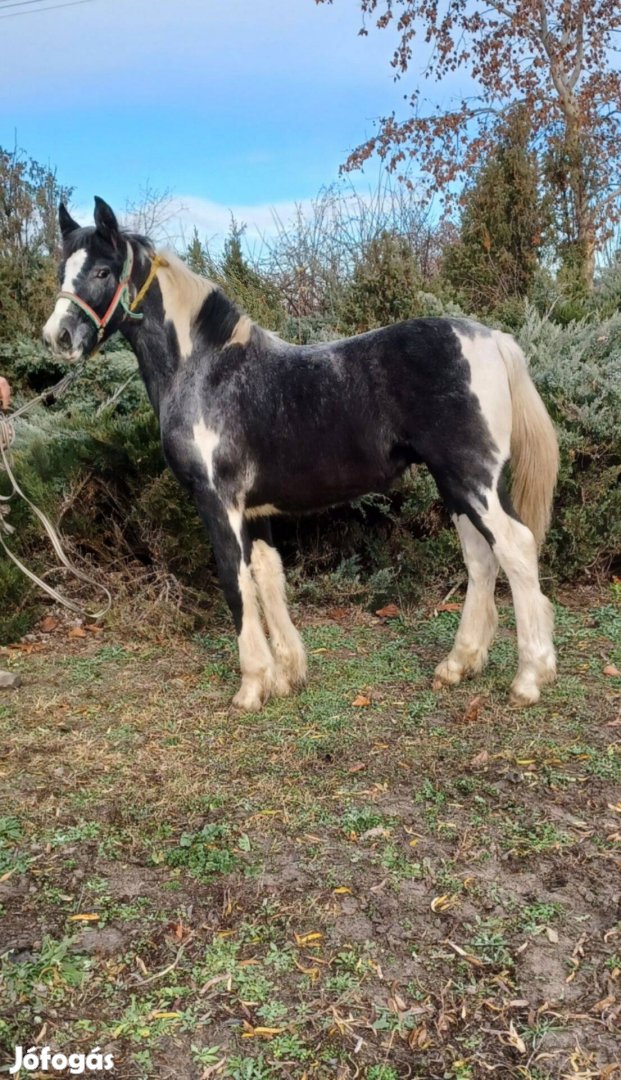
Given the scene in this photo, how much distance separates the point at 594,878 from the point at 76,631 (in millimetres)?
3583

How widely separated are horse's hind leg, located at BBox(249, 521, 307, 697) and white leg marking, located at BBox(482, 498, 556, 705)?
107 centimetres

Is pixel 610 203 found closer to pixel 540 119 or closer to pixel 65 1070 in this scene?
pixel 540 119

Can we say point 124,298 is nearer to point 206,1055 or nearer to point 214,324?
point 214,324

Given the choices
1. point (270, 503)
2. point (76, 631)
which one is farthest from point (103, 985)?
point (76, 631)

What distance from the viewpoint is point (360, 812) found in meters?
2.97

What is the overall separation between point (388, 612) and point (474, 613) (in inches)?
55.8

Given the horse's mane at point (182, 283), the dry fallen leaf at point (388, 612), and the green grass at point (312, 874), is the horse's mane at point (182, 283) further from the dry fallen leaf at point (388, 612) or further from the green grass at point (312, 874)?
the dry fallen leaf at point (388, 612)

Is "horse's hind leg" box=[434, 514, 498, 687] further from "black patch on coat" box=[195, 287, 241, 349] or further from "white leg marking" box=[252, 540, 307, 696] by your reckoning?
"black patch on coat" box=[195, 287, 241, 349]

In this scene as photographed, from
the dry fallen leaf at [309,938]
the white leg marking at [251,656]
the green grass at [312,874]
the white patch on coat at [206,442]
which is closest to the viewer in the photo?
the green grass at [312,874]

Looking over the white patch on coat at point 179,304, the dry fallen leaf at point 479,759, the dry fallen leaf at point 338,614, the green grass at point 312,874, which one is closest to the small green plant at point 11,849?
the green grass at point 312,874

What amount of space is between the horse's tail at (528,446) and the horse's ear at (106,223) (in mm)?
1756

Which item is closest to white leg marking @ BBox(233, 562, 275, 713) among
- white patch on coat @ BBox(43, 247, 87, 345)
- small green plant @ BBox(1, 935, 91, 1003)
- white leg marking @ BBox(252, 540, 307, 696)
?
white leg marking @ BBox(252, 540, 307, 696)

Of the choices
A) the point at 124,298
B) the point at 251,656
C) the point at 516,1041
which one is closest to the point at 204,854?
the point at 516,1041

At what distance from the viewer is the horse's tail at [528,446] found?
371 cm
